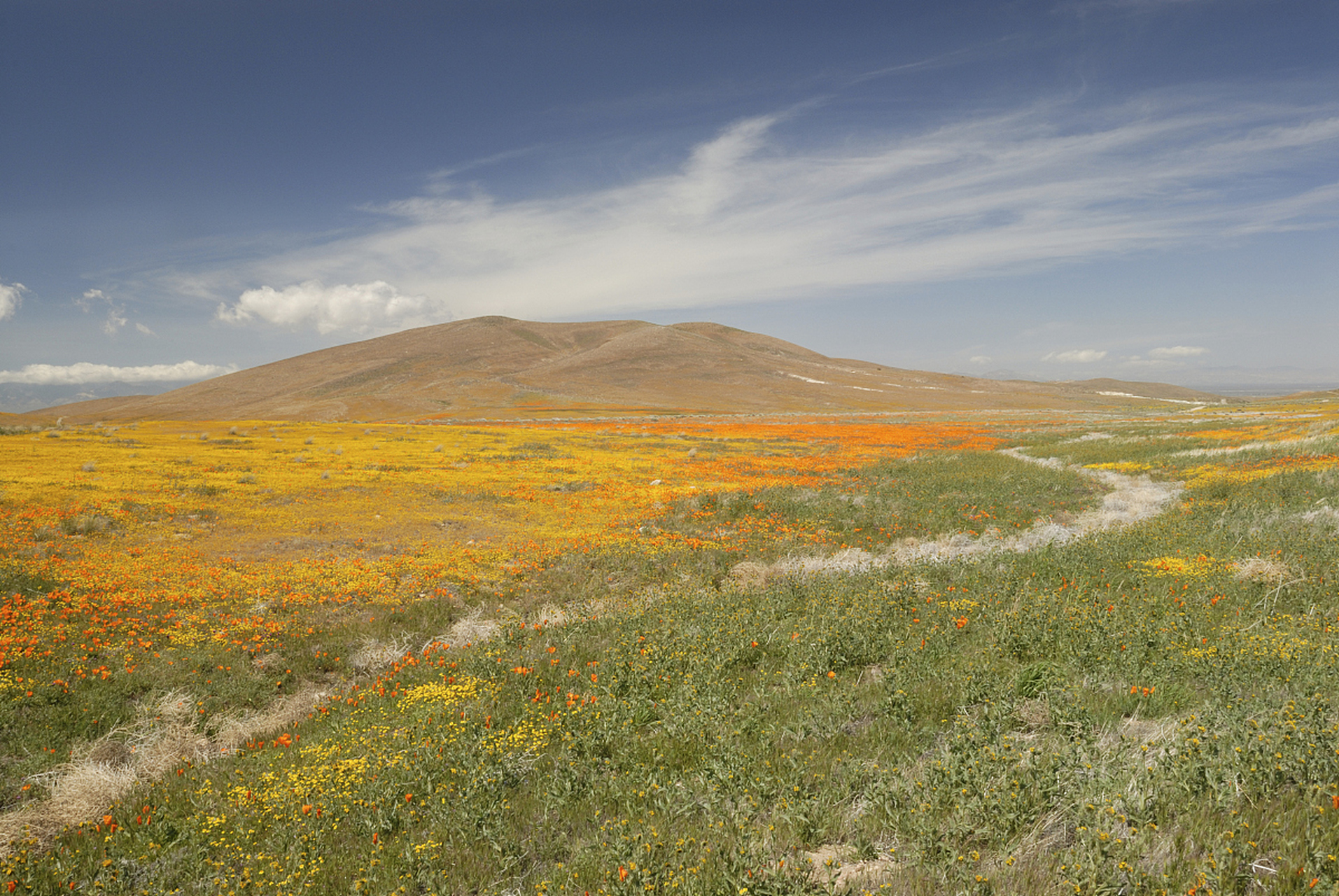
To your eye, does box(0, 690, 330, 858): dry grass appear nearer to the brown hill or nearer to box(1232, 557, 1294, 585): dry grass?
box(1232, 557, 1294, 585): dry grass

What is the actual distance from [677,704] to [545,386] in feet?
438

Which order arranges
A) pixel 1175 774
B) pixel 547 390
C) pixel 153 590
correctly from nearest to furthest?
pixel 1175 774, pixel 153 590, pixel 547 390

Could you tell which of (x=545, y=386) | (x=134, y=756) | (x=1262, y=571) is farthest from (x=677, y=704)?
(x=545, y=386)

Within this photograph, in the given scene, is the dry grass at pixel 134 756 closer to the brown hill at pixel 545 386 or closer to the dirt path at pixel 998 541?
the dirt path at pixel 998 541

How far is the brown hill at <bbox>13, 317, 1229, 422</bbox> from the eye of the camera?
118 metres

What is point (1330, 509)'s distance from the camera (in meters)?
14.3

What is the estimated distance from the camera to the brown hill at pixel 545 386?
11819cm

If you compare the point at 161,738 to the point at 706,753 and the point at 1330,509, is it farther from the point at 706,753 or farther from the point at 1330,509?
the point at 1330,509

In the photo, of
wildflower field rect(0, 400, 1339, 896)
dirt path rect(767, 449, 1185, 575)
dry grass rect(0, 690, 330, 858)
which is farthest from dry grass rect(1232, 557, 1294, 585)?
dry grass rect(0, 690, 330, 858)

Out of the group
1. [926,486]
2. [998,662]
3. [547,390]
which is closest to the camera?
[998,662]

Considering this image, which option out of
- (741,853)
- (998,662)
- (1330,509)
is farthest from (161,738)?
(1330,509)

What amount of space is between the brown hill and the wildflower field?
283 feet

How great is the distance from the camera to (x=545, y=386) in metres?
136

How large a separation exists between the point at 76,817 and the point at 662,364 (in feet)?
534
